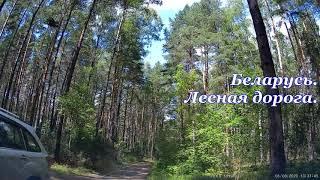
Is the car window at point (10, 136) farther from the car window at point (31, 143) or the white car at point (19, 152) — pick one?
the car window at point (31, 143)

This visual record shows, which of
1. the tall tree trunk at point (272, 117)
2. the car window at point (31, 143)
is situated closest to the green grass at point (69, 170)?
the tall tree trunk at point (272, 117)

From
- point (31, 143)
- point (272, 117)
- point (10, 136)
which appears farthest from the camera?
point (272, 117)

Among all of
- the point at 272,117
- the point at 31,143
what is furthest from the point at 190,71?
the point at 31,143

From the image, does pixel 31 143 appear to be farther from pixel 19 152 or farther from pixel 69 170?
pixel 69 170

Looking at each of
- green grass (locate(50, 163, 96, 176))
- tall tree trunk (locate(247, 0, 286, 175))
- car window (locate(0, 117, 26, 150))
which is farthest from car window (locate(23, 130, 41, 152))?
green grass (locate(50, 163, 96, 176))

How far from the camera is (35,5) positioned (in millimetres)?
35312

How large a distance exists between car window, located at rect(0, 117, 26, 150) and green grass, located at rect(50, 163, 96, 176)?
1514 cm

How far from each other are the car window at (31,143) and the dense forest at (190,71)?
65cm

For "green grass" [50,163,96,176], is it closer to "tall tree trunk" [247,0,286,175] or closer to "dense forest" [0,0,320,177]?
"dense forest" [0,0,320,177]

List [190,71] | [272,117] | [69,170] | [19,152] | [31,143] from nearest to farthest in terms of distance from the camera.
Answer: [19,152]
[31,143]
[272,117]
[69,170]
[190,71]

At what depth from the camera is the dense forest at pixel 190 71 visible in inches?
947

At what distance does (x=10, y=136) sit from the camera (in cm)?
587

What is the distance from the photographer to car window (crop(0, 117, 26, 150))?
220 inches

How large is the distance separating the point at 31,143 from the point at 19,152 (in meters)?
0.87
